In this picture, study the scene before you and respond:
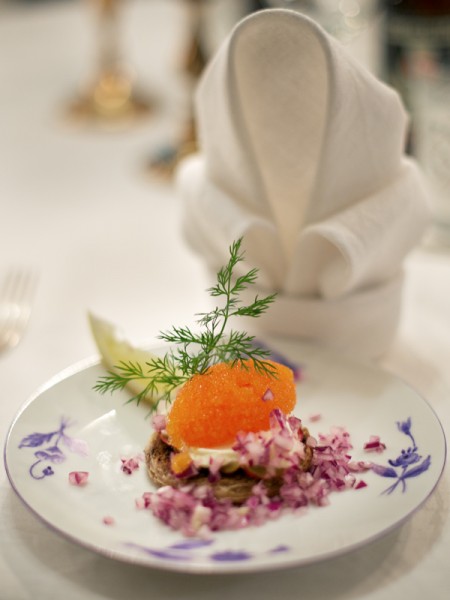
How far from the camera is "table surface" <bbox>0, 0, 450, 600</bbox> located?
57 centimetres

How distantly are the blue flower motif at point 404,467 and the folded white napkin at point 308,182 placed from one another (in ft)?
0.58

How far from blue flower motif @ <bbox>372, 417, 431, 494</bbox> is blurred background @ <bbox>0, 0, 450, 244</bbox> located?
0.53m

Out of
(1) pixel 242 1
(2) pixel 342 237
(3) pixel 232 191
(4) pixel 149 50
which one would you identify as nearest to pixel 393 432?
(2) pixel 342 237

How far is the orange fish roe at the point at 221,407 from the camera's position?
605mm

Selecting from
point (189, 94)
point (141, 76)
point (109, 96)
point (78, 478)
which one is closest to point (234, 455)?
point (78, 478)

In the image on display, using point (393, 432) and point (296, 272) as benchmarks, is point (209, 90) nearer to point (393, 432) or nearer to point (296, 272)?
point (296, 272)

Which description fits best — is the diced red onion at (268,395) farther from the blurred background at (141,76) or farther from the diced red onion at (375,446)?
the blurred background at (141,76)

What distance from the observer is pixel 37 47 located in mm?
2109

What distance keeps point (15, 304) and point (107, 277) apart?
137mm

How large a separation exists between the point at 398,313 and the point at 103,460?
336 mm

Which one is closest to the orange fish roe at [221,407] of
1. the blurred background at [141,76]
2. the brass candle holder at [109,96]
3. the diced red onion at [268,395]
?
the diced red onion at [268,395]

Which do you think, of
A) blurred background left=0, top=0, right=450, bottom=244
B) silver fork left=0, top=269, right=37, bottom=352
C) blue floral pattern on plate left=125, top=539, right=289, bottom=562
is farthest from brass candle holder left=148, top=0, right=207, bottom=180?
blue floral pattern on plate left=125, top=539, right=289, bottom=562

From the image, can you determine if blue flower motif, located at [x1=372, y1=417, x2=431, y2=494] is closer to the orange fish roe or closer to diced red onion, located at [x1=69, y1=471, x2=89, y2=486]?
the orange fish roe

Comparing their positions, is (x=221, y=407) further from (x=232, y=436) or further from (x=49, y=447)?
(x=49, y=447)
